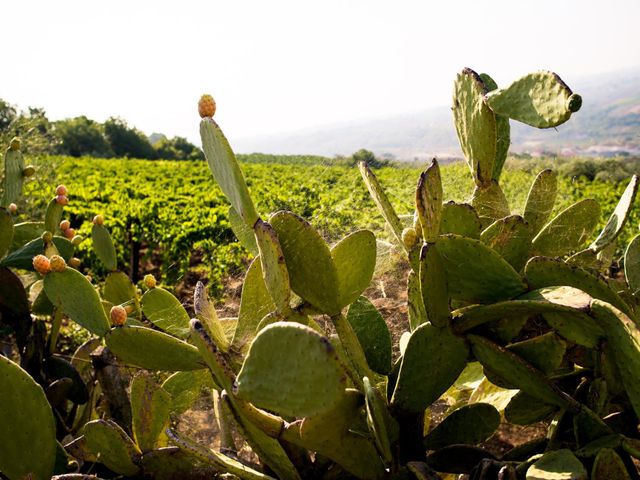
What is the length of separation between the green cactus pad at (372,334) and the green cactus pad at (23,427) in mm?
527

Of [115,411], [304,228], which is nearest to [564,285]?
[304,228]

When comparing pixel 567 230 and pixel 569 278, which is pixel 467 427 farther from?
pixel 567 230

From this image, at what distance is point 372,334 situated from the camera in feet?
3.28

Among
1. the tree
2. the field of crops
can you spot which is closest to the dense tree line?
the tree

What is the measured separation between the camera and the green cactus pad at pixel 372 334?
97 centimetres

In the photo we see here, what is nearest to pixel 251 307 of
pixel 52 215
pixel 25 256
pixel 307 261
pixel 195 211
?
pixel 307 261

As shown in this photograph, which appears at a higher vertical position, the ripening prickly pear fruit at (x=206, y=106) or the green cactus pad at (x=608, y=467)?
the ripening prickly pear fruit at (x=206, y=106)

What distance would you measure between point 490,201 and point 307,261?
1.57ft

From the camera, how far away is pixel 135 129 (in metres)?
51.7

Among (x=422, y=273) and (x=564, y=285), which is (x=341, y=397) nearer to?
(x=422, y=273)

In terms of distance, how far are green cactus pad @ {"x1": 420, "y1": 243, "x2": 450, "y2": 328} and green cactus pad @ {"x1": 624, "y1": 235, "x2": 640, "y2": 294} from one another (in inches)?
20.3

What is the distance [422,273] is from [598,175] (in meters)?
9.37

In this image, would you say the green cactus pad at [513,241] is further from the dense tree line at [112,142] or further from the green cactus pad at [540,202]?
the dense tree line at [112,142]

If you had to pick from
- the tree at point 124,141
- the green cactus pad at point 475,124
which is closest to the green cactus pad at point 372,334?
the green cactus pad at point 475,124
